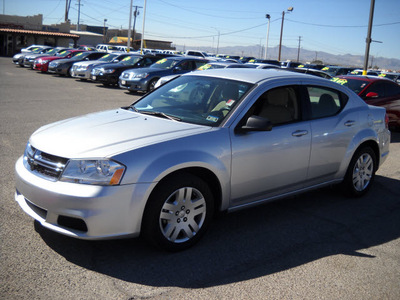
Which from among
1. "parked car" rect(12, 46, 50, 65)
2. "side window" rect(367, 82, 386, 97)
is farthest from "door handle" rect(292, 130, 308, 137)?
"parked car" rect(12, 46, 50, 65)

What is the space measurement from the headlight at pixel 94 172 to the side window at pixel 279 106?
5.76 ft

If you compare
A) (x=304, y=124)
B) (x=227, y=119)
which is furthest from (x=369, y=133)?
(x=227, y=119)

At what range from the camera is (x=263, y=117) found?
4.56 meters

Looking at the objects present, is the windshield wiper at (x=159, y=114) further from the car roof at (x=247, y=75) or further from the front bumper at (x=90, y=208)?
the front bumper at (x=90, y=208)

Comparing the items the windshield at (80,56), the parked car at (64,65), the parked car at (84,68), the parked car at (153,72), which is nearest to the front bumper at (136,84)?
the parked car at (153,72)

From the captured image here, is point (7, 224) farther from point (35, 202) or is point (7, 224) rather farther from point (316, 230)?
point (316, 230)

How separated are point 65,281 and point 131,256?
669 millimetres

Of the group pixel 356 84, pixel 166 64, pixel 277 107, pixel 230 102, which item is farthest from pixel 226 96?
pixel 166 64

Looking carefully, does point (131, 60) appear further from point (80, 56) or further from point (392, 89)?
point (392, 89)

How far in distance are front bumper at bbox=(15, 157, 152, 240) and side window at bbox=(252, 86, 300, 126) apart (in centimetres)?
170

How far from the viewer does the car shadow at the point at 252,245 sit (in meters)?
3.63

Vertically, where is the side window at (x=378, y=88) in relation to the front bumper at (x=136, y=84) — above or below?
above

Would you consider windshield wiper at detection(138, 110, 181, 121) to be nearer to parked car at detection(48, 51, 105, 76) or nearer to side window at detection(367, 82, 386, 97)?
side window at detection(367, 82, 386, 97)

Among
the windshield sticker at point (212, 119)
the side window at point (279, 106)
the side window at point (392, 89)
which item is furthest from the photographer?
the side window at point (392, 89)
